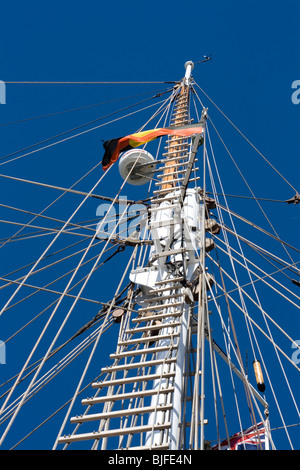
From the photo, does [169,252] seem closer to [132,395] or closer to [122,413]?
[132,395]

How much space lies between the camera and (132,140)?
12.4 meters

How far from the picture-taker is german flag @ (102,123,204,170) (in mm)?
12109

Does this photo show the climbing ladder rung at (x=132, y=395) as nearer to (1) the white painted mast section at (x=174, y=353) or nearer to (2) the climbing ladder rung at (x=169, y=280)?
(1) the white painted mast section at (x=174, y=353)

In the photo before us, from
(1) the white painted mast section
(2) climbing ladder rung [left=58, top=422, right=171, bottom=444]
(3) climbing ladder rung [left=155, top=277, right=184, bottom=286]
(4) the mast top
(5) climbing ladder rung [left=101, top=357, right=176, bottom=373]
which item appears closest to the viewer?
(2) climbing ladder rung [left=58, top=422, right=171, bottom=444]

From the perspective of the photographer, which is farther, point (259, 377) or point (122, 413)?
point (259, 377)

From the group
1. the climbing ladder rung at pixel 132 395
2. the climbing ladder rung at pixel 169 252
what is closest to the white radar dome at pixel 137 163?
the climbing ladder rung at pixel 169 252

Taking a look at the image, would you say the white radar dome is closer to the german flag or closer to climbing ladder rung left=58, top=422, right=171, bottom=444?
the german flag

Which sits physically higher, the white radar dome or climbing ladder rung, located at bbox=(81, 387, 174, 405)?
the white radar dome

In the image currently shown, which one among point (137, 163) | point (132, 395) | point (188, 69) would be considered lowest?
point (132, 395)

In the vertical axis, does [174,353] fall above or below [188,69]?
below

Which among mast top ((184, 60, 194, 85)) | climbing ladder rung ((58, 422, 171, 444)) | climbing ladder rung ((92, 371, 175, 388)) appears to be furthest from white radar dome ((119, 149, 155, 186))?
climbing ladder rung ((58, 422, 171, 444))

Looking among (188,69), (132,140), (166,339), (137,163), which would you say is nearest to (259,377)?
(166,339)

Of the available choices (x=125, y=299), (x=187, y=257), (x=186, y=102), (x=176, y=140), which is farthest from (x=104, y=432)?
(x=186, y=102)

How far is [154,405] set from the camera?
7.19 meters
